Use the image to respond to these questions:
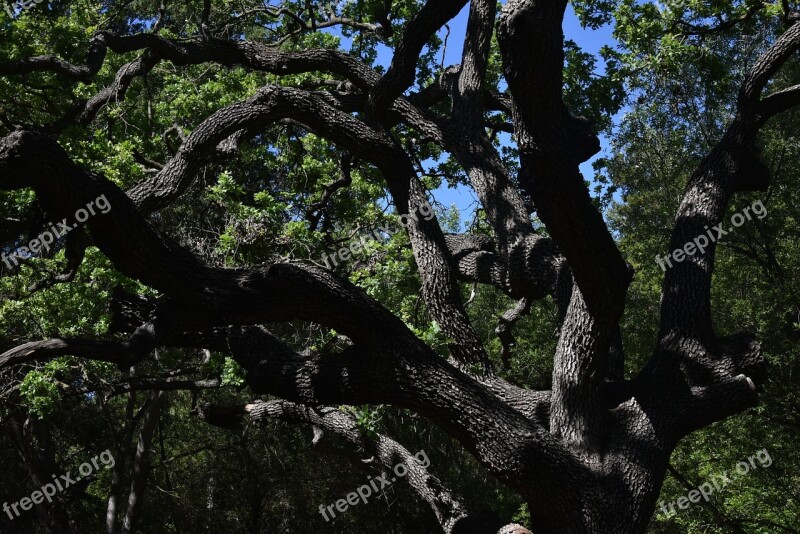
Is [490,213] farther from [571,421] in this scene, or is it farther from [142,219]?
[142,219]

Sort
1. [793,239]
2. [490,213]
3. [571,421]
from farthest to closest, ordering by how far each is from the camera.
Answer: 1. [793,239]
2. [490,213]
3. [571,421]

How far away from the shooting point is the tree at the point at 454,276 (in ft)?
14.1

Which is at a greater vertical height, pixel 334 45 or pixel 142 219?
pixel 334 45

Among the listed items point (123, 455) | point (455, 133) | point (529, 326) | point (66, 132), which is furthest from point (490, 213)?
point (123, 455)

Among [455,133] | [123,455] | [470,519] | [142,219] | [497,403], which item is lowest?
[470,519]

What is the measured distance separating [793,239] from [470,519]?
10.1 meters

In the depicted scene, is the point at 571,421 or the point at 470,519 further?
the point at 470,519

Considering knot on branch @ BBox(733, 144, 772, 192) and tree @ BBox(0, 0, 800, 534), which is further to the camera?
knot on branch @ BBox(733, 144, 772, 192)

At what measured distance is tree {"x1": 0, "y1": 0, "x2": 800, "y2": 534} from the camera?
14.1ft

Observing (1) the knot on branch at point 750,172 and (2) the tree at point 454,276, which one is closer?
(2) the tree at point 454,276

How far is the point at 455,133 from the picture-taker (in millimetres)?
7816

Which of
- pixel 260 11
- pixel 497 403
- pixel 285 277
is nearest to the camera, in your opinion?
pixel 285 277

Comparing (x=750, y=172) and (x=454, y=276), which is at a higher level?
(x=454, y=276)

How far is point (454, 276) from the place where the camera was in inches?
268
